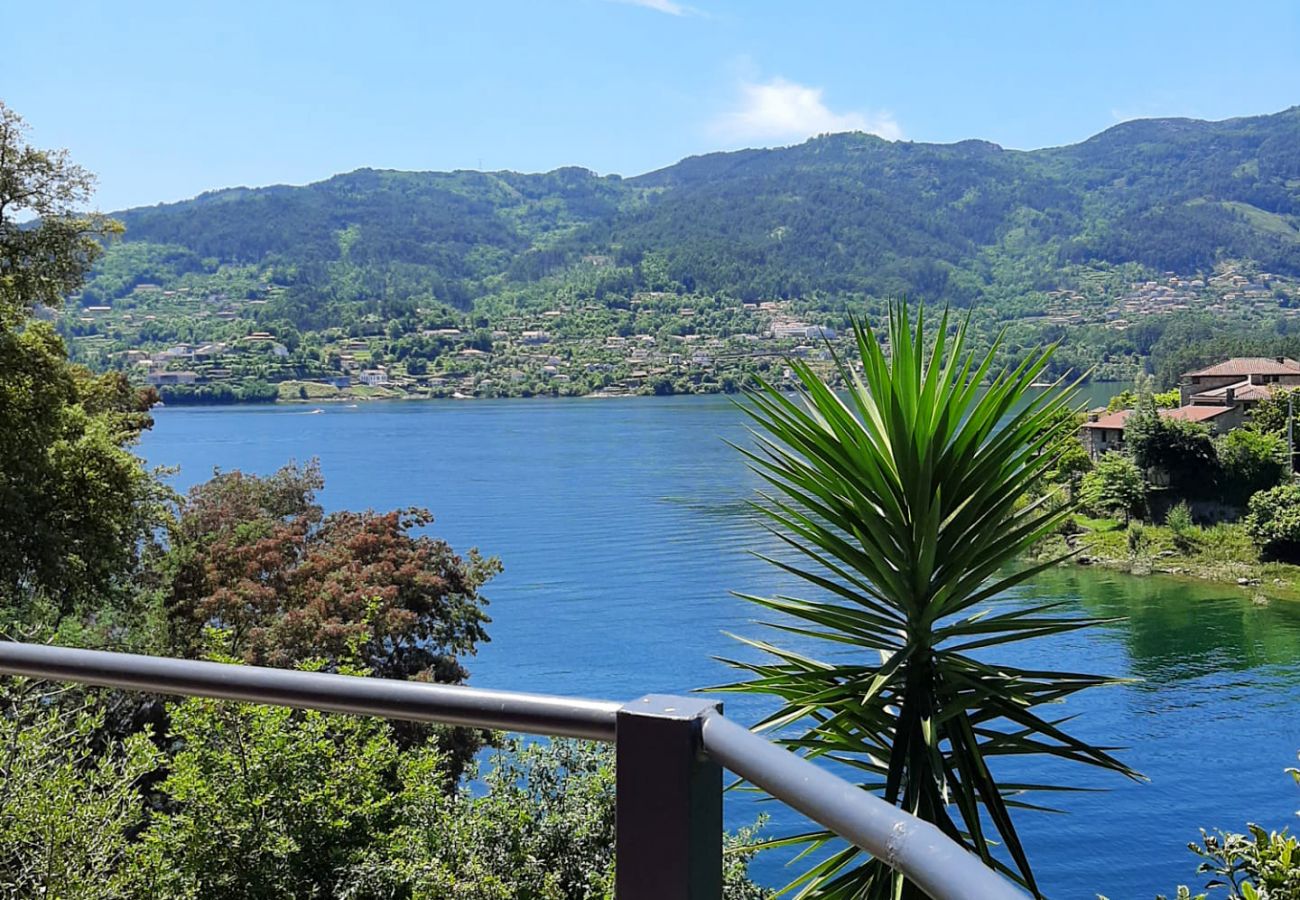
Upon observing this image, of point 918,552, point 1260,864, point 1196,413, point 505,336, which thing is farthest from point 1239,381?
point 505,336

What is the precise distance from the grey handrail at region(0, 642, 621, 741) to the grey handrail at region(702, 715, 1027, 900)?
0.38ft

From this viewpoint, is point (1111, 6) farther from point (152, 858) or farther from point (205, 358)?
point (152, 858)

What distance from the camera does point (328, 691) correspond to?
3.11 feet

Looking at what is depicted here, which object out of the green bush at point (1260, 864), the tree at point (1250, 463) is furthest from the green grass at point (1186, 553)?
the green bush at point (1260, 864)

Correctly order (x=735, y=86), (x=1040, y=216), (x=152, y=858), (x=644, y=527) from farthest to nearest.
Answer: (x=1040, y=216), (x=735, y=86), (x=644, y=527), (x=152, y=858)

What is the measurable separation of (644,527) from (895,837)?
45799mm

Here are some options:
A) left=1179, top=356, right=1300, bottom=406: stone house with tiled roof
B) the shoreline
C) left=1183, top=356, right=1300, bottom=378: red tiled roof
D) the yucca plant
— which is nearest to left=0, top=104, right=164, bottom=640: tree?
the yucca plant

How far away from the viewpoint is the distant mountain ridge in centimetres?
10581

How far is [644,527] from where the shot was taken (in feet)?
152

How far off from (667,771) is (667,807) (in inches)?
0.9

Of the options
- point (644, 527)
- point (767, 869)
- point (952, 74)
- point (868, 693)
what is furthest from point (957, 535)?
point (952, 74)

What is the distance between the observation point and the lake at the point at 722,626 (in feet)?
69.1

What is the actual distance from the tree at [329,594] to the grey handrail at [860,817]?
12.4 meters

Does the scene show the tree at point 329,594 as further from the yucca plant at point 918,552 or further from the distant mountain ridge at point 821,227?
the distant mountain ridge at point 821,227
